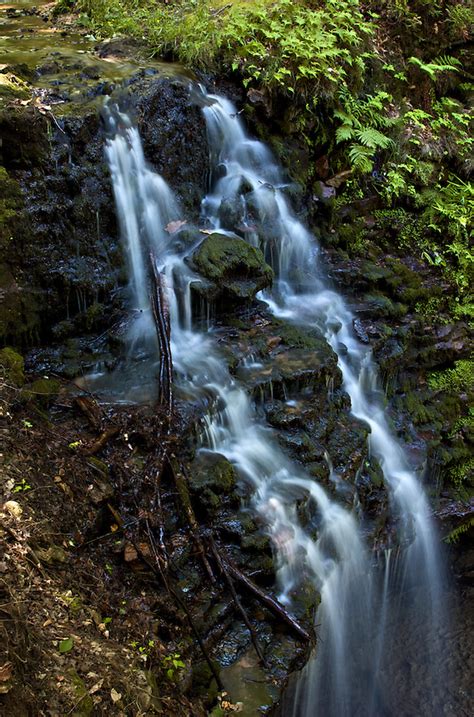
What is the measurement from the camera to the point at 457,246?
8695mm

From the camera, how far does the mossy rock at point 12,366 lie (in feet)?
15.0

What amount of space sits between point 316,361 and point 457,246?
3940mm

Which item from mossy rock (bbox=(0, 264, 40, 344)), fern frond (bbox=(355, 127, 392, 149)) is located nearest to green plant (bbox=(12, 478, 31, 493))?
mossy rock (bbox=(0, 264, 40, 344))

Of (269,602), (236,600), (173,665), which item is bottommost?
(269,602)

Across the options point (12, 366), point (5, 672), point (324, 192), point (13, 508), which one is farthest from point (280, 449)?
point (324, 192)

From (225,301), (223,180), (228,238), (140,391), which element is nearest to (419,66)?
(223,180)

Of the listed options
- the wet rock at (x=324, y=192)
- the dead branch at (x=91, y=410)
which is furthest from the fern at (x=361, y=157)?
the dead branch at (x=91, y=410)

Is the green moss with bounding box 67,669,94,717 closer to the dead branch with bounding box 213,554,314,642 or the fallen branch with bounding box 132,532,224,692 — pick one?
the fallen branch with bounding box 132,532,224,692

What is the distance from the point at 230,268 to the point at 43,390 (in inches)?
103

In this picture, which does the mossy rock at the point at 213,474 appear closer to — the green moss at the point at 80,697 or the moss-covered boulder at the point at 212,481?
the moss-covered boulder at the point at 212,481

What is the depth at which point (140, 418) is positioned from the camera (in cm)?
487

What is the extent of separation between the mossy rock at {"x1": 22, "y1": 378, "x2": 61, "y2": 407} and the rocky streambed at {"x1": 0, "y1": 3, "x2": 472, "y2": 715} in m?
0.02

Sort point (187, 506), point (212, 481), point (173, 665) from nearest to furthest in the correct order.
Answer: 1. point (173, 665)
2. point (187, 506)
3. point (212, 481)

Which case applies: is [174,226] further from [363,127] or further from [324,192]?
[363,127]
